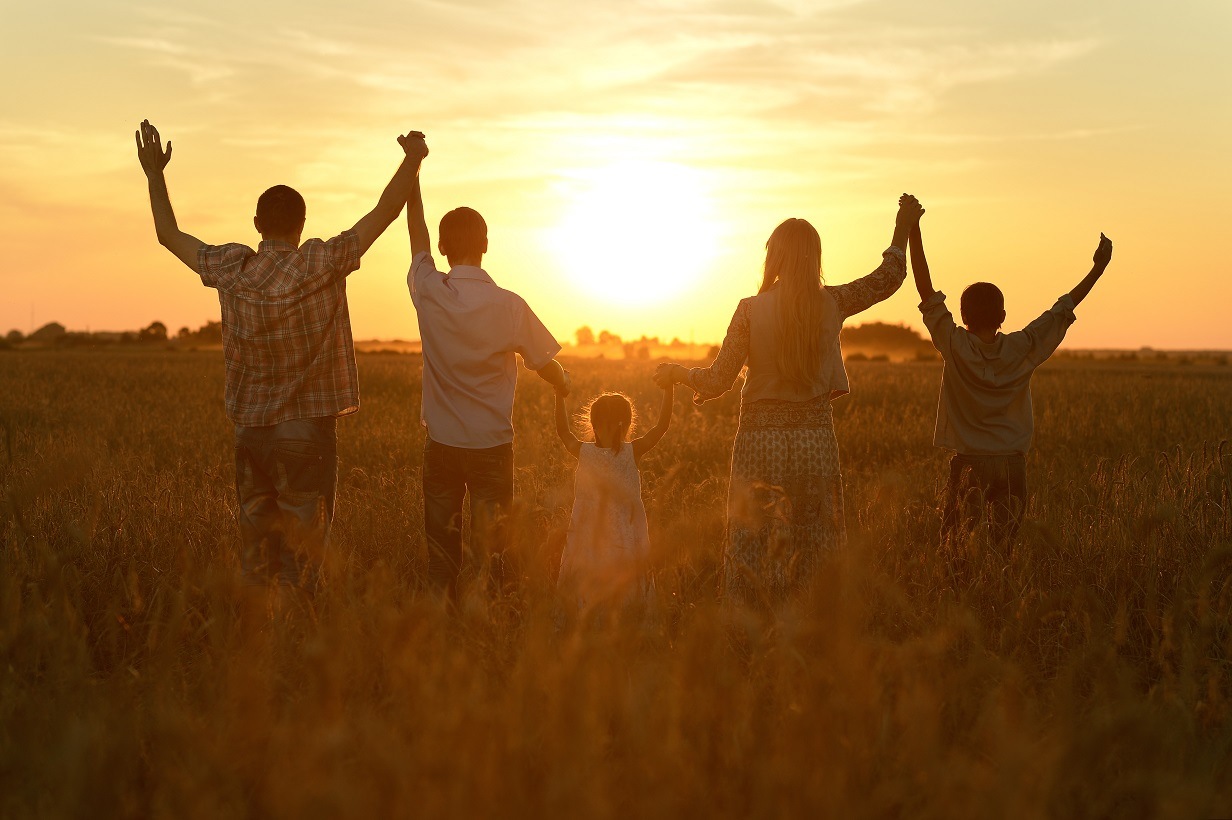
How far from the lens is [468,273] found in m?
4.46

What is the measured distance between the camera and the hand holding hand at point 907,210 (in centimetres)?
480

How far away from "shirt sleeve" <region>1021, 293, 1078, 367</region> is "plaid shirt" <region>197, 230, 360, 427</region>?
3566 mm

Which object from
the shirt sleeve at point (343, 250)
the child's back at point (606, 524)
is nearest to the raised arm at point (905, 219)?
the child's back at point (606, 524)

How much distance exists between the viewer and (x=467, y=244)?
177 inches

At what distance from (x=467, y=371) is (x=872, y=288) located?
2.00 m

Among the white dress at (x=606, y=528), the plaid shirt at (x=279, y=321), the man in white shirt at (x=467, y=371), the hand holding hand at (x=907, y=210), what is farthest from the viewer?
the hand holding hand at (x=907, y=210)

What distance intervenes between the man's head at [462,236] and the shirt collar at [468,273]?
35mm

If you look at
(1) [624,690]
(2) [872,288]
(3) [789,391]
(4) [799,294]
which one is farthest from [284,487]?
(2) [872,288]

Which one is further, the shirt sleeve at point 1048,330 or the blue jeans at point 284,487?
the shirt sleeve at point 1048,330

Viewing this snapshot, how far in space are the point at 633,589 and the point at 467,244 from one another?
180 cm

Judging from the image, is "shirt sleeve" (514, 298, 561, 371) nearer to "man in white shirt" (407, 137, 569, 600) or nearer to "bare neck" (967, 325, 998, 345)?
"man in white shirt" (407, 137, 569, 600)

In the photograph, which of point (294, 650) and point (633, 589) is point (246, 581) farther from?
point (633, 589)

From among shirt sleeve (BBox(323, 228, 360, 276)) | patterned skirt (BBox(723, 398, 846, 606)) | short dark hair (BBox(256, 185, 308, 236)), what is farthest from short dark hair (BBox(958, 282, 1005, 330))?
short dark hair (BBox(256, 185, 308, 236))

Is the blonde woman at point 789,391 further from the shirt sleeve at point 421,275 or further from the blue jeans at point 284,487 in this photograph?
the blue jeans at point 284,487
